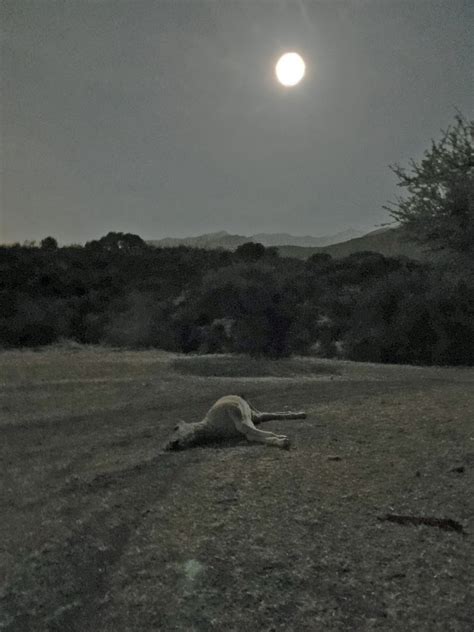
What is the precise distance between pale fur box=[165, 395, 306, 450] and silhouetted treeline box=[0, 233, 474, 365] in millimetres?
8502

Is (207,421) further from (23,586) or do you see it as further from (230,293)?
(230,293)

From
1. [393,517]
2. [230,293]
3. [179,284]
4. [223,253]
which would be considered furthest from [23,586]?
[223,253]

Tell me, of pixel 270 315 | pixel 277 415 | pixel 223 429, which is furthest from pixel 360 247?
pixel 223 429

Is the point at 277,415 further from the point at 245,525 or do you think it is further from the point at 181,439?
the point at 245,525

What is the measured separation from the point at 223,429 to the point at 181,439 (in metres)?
0.43

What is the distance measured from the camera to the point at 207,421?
17.7 ft

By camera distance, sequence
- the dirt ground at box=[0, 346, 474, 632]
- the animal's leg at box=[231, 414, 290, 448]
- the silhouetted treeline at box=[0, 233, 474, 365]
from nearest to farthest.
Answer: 1. the dirt ground at box=[0, 346, 474, 632]
2. the animal's leg at box=[231, 414, 290, 448]
3. the silhouetted treeline at box=[0, 233, 474, 365]

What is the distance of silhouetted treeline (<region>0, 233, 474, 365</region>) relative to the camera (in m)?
13.6

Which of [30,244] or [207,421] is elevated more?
[30,244]

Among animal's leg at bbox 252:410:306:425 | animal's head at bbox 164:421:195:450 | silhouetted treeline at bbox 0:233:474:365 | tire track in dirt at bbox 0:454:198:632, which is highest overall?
silhouetted treeline at bbox 0:233:474:365

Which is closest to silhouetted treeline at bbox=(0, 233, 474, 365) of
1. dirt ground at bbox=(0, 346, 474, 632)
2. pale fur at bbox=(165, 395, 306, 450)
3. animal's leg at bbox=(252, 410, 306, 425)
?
dirt ground at bbox=(0, 346, 474, 632)

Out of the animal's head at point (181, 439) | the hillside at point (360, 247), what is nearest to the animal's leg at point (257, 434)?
the animal's head at point (181, 439)

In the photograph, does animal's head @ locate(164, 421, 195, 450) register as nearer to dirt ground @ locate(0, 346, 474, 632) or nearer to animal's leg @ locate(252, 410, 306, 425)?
dirt ground @ locate(0, 346, 474, 632)

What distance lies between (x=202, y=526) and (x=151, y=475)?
3.33ft
